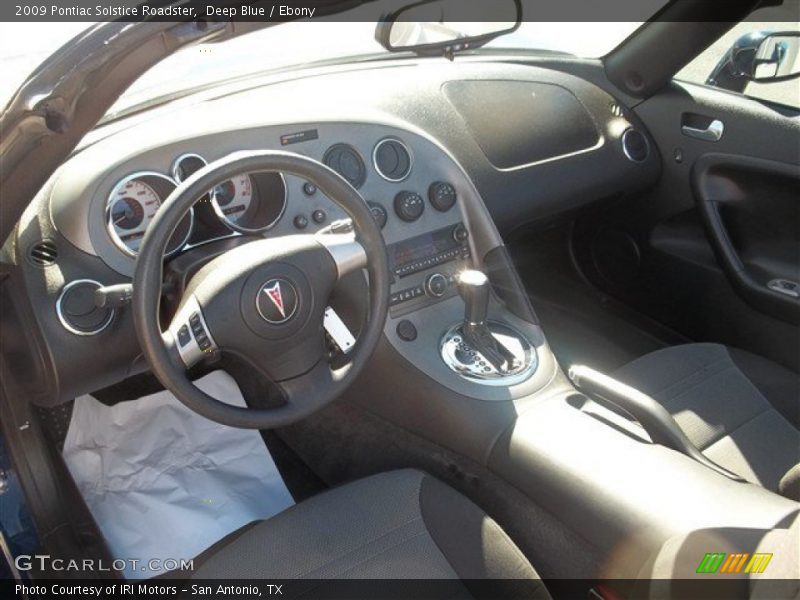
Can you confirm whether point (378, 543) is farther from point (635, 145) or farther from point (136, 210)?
point (635, 145)

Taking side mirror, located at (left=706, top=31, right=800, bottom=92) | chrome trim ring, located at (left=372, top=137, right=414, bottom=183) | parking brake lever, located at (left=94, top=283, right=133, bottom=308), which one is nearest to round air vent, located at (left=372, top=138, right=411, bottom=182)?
chrome trim ring, located at (left=372, top=137, right=414, bottom=183)

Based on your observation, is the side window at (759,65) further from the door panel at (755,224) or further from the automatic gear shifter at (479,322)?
the automatic gear shifter at (479,322)

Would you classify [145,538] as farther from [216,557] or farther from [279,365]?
[279,365]

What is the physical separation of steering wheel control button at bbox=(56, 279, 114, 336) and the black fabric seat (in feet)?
4.25

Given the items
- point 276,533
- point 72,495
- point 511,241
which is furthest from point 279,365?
point 511,241

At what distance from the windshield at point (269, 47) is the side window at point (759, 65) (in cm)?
26

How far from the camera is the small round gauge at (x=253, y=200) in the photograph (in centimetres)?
172

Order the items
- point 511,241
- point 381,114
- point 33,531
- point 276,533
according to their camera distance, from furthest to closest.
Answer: point 511,241 → point 381,114 → point 33,531 → point 276,533

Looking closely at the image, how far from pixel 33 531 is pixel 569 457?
1.17 meters

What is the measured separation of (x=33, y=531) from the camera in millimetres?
1785

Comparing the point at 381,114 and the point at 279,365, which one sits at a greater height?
the point at 381,114

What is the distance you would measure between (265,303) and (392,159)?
0.71m

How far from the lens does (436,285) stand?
6.47 feet

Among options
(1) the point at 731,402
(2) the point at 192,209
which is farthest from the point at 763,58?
(2) the point at 192,209
